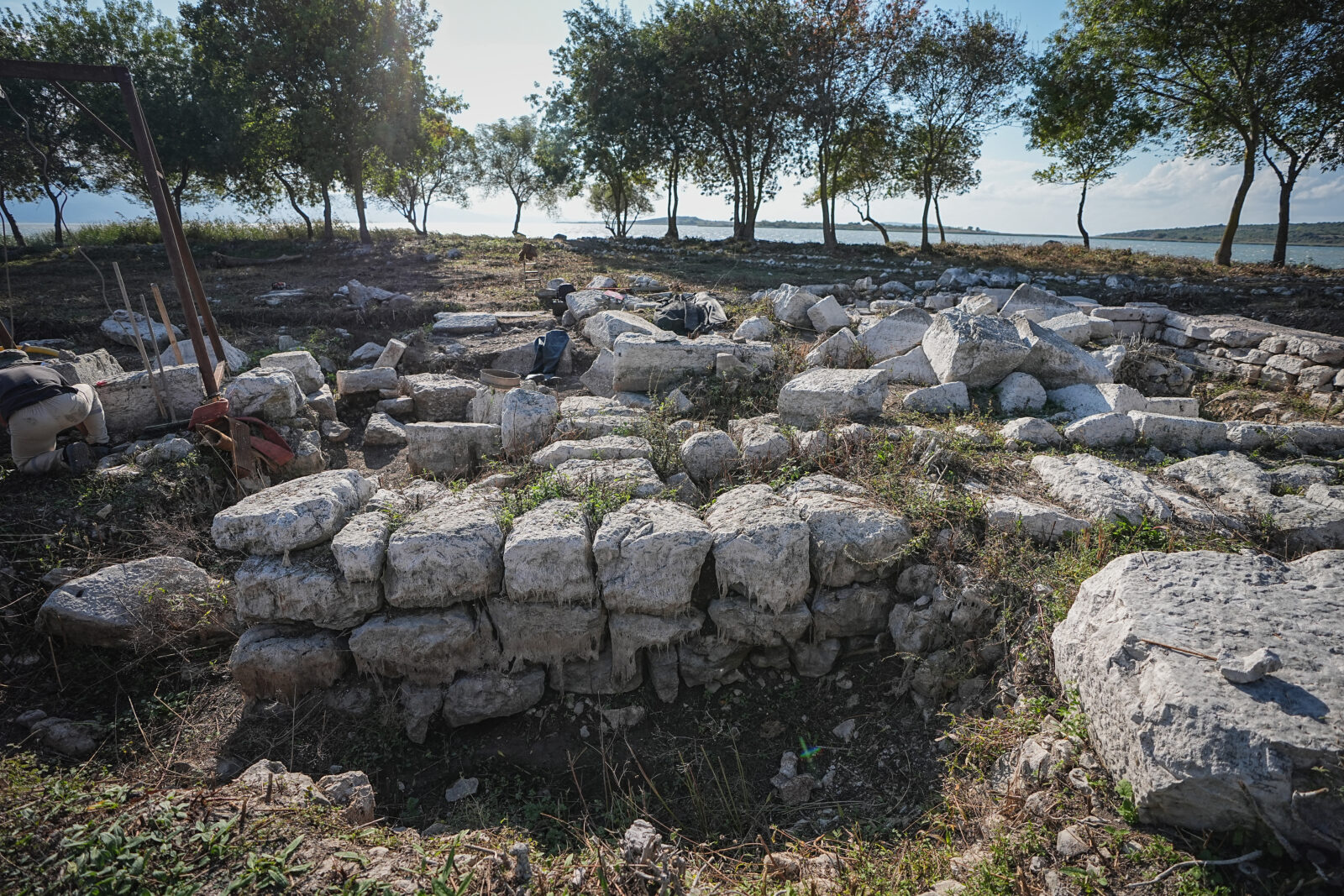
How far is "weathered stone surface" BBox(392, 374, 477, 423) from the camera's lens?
6070mm

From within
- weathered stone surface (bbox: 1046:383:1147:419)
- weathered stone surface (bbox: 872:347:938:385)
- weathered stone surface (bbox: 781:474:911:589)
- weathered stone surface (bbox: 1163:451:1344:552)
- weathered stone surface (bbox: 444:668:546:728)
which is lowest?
weathered stone surface (bbox: 444:668:546:728)

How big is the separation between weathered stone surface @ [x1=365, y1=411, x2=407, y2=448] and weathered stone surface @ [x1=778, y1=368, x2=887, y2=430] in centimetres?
354

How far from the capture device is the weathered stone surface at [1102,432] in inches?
181

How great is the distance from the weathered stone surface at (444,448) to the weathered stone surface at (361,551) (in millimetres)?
1464

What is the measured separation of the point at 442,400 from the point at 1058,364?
5.94 m

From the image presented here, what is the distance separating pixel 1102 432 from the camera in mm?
4602

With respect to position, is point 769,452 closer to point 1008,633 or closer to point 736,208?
point 1008,633

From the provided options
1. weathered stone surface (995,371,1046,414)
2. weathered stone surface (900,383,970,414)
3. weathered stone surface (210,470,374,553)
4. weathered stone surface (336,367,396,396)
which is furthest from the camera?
weathered stone surface (336,367,396,396)

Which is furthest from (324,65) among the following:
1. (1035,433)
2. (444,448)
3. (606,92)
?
(1035,433)

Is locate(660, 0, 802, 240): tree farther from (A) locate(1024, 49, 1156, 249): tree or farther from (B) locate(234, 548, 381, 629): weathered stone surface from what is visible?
(B) locate(234, 548, 381, 629): weathered stone surface

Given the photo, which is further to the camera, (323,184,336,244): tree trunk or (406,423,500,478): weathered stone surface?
(323,184,336,244): tree trunk

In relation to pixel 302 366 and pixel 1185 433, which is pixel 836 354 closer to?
pixel 1185 433

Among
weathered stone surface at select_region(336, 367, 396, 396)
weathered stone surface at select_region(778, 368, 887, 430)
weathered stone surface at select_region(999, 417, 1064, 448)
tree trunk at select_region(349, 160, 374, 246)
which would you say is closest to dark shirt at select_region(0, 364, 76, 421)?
weathered stone surface at select_region(336, 367, 396, 396)

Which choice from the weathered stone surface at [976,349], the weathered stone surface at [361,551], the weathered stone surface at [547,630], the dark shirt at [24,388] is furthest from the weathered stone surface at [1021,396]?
the dark shirt at [24,388]
